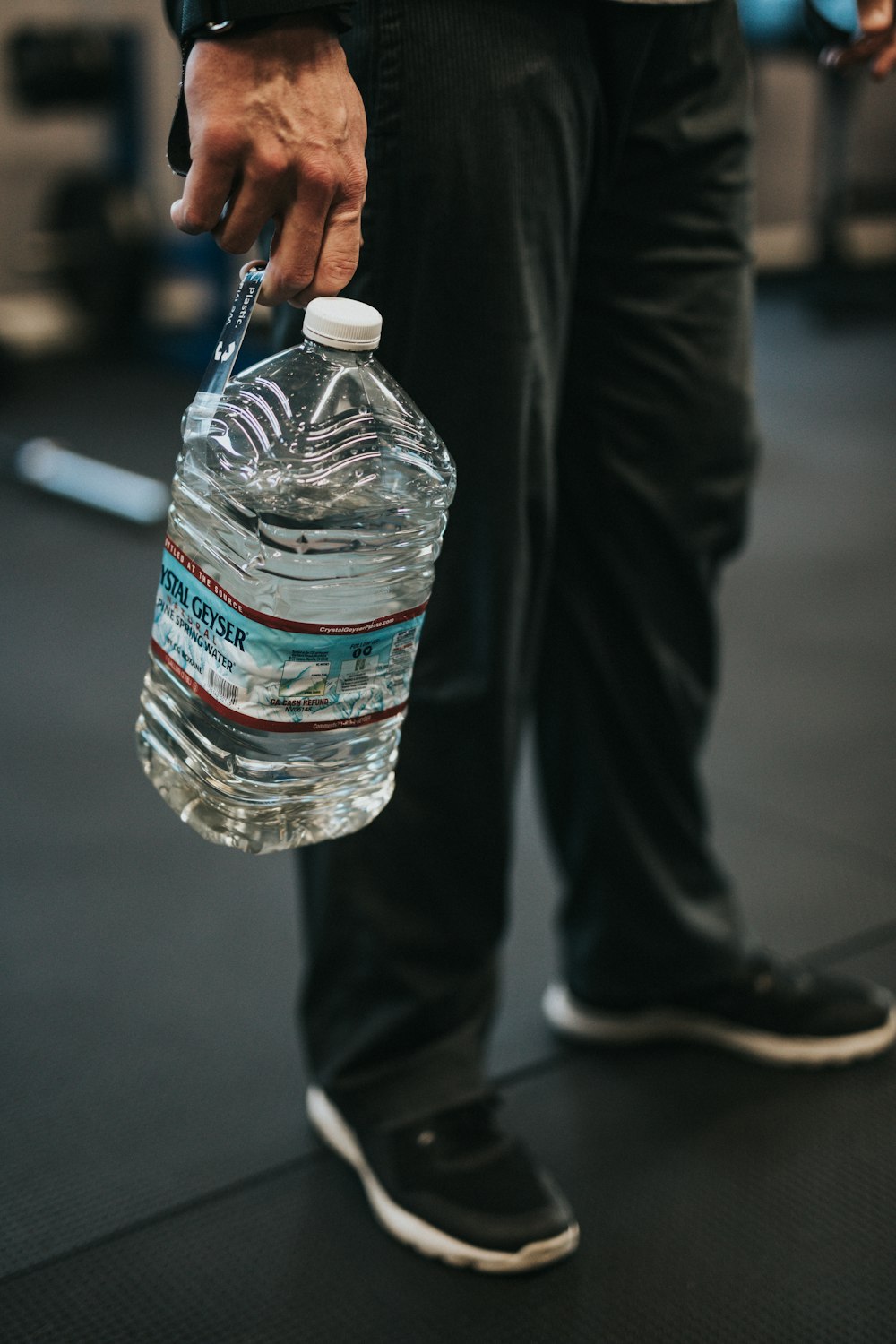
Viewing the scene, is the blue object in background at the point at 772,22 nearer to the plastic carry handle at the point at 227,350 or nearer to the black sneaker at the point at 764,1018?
the black sneaker at the point at 764,1018

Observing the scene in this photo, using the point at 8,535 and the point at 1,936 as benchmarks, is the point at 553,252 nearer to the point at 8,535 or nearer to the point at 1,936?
the point at 1,936

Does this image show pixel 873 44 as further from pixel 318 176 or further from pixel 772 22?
pixel 772 22

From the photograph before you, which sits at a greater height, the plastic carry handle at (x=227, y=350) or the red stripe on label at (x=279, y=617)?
the plastic carry handle at (x=227, y=350)

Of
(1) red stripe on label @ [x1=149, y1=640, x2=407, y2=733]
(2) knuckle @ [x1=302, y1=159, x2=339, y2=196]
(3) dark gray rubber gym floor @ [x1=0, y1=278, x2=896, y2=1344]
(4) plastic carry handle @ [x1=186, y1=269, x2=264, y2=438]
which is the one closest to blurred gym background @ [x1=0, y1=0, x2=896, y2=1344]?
(3) dark gray rubber gym floor @ [x1=0, y1=278, x2=896, y2=1344]

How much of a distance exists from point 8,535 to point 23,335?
70.5 inches

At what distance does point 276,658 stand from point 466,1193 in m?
0.50

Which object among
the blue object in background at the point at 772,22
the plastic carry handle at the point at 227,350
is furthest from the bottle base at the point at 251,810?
the blue object in background at the point at 772,22

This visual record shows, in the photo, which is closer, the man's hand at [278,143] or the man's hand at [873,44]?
the man's hand at [278,143]

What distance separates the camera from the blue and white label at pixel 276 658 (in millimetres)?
735

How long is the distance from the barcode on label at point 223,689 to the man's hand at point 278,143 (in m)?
0.23

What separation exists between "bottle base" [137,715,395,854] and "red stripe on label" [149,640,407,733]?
0.54ft

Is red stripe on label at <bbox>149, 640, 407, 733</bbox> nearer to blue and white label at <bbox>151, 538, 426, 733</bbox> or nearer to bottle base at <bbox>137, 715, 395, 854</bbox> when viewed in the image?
blue and white label at <bbox>151, 538, 426, 733</bbox>

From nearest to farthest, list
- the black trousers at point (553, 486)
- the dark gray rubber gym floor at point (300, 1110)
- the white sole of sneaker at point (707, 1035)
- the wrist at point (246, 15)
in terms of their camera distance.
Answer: the wrist at point (246, 15)
the black trousers at point (553, 486)
the dark gray rubber gym floor at point (300, 1110)
the white sole of sneaker at point (707, 1035)

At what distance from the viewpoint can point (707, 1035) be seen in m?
1.24
